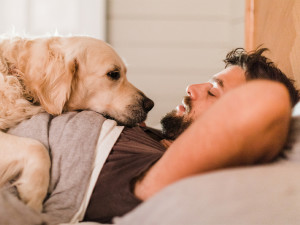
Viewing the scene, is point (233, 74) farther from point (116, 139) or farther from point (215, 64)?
point (215, 64)

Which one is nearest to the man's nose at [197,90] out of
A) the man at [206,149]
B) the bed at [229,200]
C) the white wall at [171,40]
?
the man at [206,149]

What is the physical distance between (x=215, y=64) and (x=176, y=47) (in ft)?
1.49

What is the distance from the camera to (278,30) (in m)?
1.74

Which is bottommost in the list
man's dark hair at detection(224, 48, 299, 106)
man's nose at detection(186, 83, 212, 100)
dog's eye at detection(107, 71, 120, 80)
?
man's nose at detection(186, 83, 212, 100)

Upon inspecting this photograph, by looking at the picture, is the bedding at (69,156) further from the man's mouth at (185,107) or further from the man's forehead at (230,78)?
the man's forehead at (230,78)

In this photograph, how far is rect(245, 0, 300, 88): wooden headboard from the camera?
1549 mm

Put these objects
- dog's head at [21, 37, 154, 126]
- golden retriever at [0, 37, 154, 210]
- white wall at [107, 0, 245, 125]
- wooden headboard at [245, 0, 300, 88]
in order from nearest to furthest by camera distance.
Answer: golden retriever at [0, 37, 154, 210]
dog's head at [21, 37, 154, 126]
wooden headboard at [245, 0, 300, 88]
white wall at [107, 0, 245, 125]

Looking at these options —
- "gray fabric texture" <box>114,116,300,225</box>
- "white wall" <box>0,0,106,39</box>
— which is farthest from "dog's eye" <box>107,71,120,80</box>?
"white wall" <box>0,0,106,39</box>

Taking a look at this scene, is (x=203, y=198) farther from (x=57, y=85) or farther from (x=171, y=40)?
(x=171, y=40)

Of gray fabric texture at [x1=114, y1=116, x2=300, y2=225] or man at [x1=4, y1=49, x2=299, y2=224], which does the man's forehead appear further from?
gray fabric texture at [x1=114, y1=116, x2=300, y2=225]

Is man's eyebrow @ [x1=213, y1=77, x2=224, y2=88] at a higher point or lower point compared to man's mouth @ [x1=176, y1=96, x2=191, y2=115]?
higher

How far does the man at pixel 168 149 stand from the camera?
65cm

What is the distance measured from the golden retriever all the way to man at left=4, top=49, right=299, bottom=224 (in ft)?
0.35

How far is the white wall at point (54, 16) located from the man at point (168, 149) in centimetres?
198
